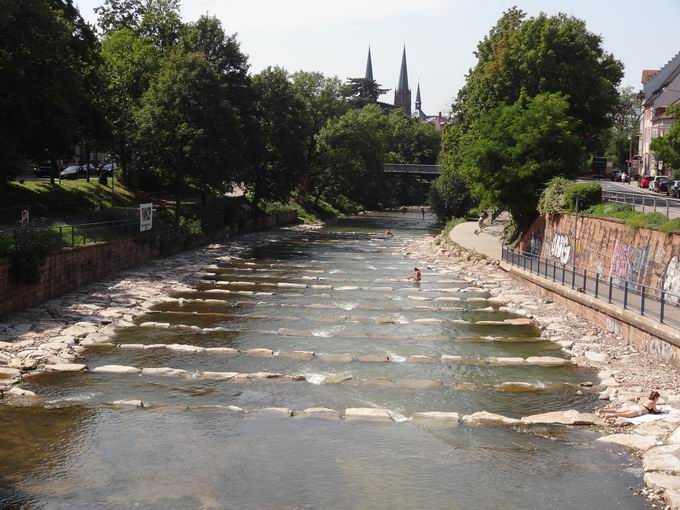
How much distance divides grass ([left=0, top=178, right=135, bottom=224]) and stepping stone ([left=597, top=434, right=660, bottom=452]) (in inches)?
1239

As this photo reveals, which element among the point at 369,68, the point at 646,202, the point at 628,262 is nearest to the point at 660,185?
the point at 646,202

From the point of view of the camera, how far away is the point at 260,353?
21484mm

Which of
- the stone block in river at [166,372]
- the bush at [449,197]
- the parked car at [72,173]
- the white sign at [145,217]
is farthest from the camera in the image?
the bush at [449,197]

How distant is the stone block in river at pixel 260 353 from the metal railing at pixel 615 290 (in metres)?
10.9

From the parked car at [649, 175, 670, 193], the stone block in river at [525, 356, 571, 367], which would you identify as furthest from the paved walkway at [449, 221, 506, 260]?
the stone block in river at [525, 356, 571, 367]

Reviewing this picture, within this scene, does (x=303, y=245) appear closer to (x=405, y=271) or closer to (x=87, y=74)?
(x=405, y=271)

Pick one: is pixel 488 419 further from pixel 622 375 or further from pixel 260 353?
pixel 260 353

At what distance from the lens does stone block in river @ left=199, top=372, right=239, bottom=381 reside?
62.1 feet

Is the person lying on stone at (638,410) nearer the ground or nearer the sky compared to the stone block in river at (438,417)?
nearer the sky

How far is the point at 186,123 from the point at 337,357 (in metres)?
29.6

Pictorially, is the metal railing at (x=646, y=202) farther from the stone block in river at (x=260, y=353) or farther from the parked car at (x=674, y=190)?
the stone block in river at (x=260, y=353)

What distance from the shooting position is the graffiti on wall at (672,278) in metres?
22.7

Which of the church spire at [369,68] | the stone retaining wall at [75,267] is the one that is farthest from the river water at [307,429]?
the church spire at [369,68]

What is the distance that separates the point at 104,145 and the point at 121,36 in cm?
1887
